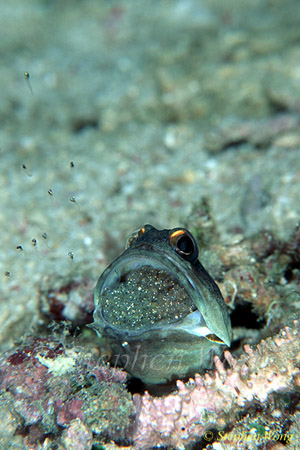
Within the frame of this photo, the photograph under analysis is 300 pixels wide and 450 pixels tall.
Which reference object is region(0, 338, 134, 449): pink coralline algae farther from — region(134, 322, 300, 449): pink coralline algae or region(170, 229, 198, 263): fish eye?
region(170, 229, 198, 263): fish eye

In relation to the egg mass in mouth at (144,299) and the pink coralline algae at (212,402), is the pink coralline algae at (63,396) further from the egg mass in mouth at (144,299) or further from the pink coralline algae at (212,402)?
the egg mass in mouth at (144,299)

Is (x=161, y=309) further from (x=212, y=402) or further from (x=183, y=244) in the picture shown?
(x=212, y=402)

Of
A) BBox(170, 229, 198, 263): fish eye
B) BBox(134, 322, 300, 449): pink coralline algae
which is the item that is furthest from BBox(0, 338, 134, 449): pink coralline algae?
BBox(170, 229, 198, 263): fish eye

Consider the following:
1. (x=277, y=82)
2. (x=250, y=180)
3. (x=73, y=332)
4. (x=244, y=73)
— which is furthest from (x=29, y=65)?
(x=73, y=332)

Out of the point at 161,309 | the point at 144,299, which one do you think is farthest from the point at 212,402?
the point at 144,299

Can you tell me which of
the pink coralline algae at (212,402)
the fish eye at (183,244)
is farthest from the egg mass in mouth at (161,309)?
the pink coralline algae at (212,402)

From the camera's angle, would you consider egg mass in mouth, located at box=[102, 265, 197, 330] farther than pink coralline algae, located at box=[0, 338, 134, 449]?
Yes
